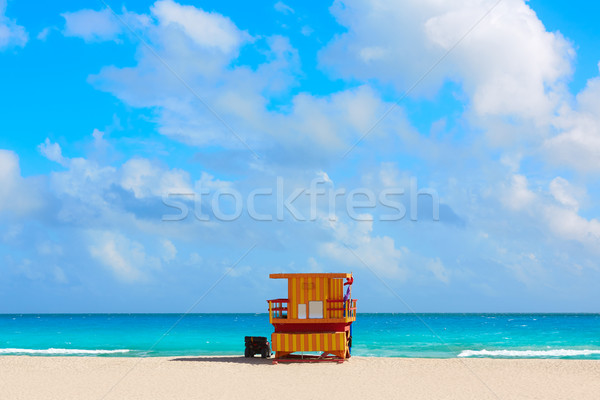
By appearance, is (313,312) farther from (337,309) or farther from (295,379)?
(295,379)

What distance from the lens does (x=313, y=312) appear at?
27.5 meters

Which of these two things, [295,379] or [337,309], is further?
[337,309]

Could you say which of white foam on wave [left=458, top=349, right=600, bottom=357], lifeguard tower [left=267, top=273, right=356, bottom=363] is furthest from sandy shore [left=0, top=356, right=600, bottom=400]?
white foam on wave [left=458, top=349, right=600, bottom=357]

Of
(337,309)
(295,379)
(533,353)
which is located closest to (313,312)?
(337,309)

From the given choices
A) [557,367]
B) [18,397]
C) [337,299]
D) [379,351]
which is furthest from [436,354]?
[18,397]

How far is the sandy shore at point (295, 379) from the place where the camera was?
1931cm

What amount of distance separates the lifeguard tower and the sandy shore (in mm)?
1078

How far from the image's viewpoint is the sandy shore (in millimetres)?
19312

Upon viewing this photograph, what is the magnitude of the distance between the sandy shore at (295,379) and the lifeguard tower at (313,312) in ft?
3.54

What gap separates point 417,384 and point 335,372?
402 centimetres

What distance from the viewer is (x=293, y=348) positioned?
2739cm

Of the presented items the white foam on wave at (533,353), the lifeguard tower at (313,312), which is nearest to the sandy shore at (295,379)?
the lifeguard tower at (313,312)

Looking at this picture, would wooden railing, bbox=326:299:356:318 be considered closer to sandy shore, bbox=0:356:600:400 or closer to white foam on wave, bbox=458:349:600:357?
sandy shore, bbox=0:356:600:400

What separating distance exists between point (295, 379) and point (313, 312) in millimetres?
5317
